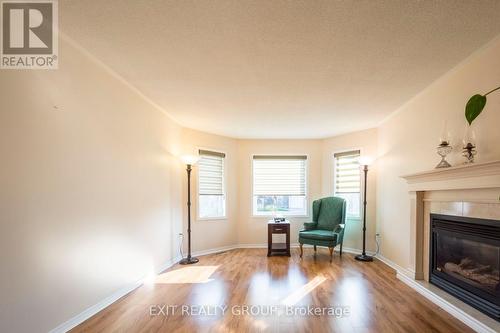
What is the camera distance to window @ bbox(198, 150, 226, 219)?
5.24m

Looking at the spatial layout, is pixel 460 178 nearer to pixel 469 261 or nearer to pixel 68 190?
pixel 469 261

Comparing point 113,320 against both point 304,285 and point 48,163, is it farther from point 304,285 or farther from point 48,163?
point 304,285

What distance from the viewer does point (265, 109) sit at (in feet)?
12.9

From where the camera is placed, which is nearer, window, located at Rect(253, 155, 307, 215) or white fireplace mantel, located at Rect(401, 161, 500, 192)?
white fireplace mantel, located at Rect(401, 161, 500, 192)

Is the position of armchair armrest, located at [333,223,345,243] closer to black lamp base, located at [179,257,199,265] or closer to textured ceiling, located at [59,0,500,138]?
textured ceiling, located at [59,0,500,138]

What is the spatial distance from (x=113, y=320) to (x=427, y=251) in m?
3.53

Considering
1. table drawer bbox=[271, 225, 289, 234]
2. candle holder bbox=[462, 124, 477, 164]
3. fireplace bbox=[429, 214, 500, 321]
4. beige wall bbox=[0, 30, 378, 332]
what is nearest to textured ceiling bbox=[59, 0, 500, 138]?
beige wall bbox=[0, 30, 378, 332]

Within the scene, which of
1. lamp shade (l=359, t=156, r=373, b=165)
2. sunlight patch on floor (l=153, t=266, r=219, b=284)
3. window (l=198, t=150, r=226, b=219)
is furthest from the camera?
window (l=198, t=150, r=226, b=219)

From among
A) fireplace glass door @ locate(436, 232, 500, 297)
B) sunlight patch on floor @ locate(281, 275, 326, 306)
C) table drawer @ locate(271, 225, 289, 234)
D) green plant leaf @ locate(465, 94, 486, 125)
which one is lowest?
sunlight patch on floor @ locate(281, 275, 326, 306)

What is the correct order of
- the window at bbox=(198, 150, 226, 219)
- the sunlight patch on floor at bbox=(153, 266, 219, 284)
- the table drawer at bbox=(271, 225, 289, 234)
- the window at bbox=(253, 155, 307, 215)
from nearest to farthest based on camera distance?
the sunlight patch on floor at bbox=(153, 266, 219, 284), the table drawer at bbox=(271, 225, 289, 234), the window at bbox=(198, 150, 226, 219), the window at bbox=(253, 155, 307, 215)

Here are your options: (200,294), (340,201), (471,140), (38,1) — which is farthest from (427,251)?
(38,1)

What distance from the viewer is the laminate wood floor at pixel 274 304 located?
7.79ft

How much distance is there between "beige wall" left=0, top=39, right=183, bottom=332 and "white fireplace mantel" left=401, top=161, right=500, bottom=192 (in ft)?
11.3

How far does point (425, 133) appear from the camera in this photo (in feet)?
10.7
